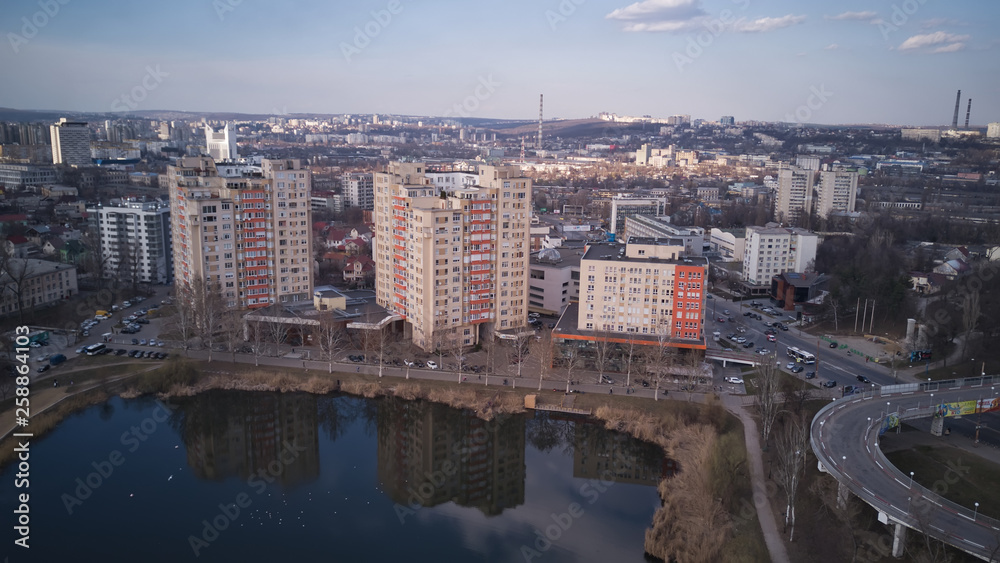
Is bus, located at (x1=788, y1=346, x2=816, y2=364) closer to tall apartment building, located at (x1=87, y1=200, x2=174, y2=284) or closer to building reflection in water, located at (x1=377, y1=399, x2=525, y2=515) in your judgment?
building reflection in water, located at (x1=377, y1=399, x2=525, y2=515)

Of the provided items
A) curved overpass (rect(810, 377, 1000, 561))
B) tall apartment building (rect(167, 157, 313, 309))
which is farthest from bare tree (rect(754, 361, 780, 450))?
tall apartment building (rect(167, 157, 313, 309))

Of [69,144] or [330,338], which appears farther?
[69,144]

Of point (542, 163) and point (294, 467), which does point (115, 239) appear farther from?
point (542, 163)

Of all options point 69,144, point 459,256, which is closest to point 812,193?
point 459,256

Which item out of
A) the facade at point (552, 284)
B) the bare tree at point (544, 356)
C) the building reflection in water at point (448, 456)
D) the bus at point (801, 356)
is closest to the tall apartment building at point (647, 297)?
the bare tree at point (544, 356)

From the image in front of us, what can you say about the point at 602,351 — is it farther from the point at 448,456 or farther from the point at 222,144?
the point at 222,144

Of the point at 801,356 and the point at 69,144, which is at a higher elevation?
the point at 69,144
